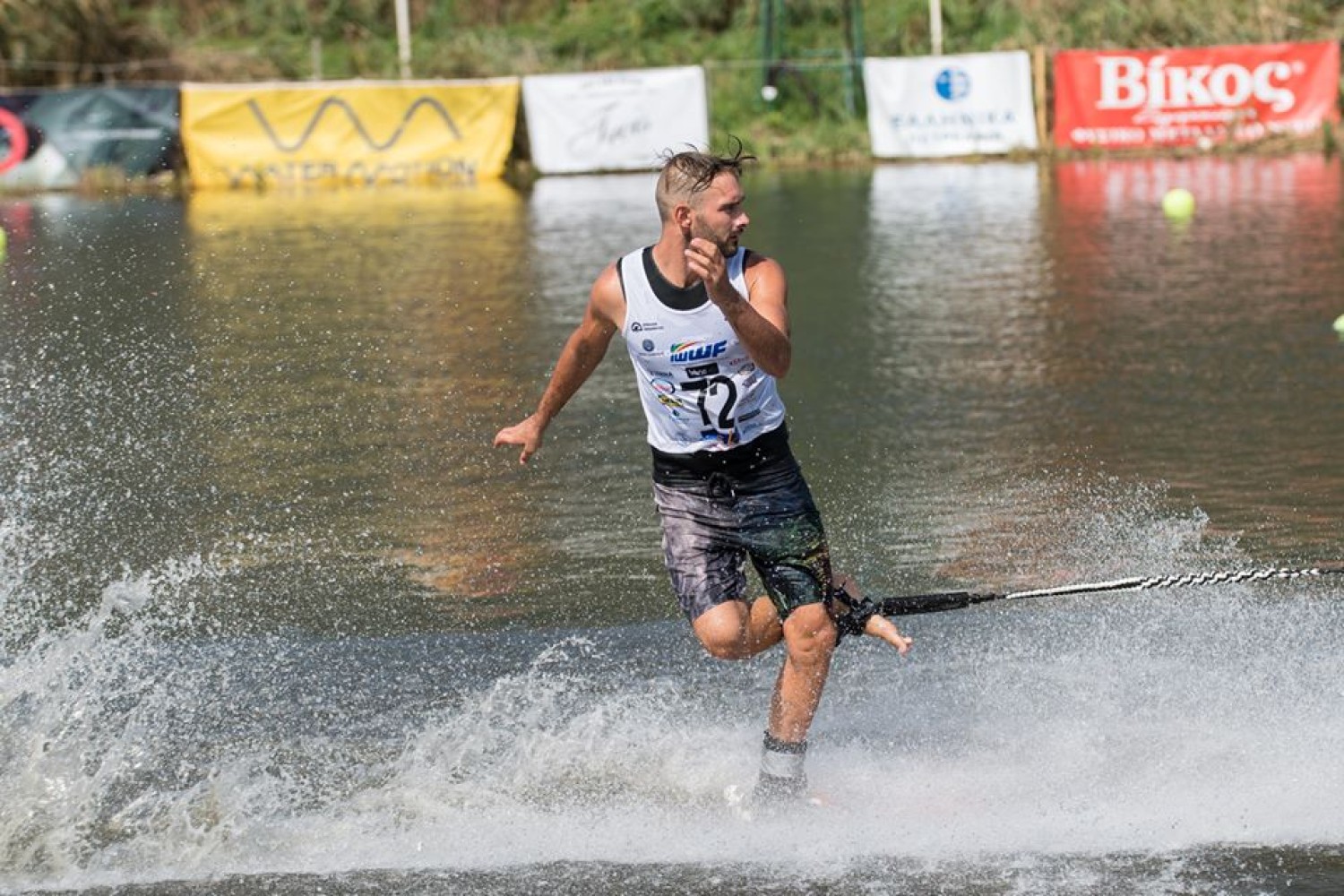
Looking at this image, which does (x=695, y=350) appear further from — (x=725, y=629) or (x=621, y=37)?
(x=621, y=37)

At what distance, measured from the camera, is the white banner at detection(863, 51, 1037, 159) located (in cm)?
2859

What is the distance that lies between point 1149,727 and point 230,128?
2411 cm

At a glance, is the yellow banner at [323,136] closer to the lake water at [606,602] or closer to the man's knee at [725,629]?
the lake water at [606,602]

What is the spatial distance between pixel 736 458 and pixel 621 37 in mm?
32545

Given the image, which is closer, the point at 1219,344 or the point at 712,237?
the point at 712,237

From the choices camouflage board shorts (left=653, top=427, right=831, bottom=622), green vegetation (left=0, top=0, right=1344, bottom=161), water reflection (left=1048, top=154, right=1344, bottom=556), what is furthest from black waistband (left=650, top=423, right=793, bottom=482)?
green vegetation (left=0, top=0, right=1344, bottom=161)

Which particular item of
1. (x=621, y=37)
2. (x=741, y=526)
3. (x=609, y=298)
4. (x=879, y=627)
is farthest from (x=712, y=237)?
(x=621, y=37)

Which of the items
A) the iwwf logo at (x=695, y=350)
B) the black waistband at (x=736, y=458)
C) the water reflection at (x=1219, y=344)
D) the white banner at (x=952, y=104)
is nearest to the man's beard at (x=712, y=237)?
→ the iwwf logo at (x=695, y=350)

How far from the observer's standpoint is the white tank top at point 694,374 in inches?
212

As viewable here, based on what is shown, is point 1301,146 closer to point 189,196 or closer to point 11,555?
point 189,196

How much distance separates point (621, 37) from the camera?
3719cm

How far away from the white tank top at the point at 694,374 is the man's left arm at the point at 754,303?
52 mm

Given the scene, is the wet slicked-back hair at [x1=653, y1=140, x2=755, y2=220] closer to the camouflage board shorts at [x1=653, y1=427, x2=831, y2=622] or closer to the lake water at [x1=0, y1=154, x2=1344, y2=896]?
the camouflage board shorts at [x1=653, y1=427, x2=831, y2=622]

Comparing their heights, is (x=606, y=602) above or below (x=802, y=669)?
below
